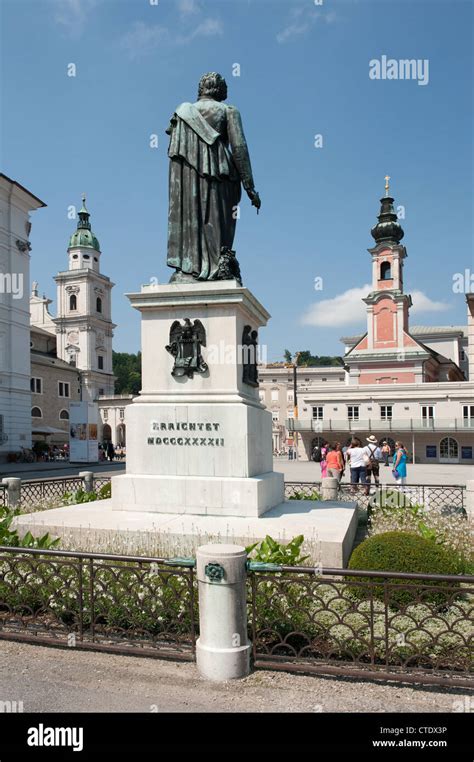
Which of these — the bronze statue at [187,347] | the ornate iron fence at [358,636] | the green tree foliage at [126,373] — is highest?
the green tree foliage at [126,373]

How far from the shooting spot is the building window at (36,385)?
2413 inches

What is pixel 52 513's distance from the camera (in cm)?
919

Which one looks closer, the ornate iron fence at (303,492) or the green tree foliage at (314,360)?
the ornate iron fence at (303,492)

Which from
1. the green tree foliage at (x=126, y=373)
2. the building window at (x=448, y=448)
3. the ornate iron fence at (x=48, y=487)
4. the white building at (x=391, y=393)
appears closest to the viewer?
the ornate iron fence at (x=48, y=487)

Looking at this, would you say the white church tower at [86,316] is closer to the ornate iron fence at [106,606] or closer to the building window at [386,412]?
the building window at [386,412]

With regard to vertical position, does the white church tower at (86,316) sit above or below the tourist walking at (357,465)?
above

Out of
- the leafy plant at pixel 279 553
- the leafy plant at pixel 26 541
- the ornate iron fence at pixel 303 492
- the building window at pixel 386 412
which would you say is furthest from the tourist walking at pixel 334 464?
the building window at pixel 386 412

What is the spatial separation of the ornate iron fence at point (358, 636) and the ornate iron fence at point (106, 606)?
28.1 inches

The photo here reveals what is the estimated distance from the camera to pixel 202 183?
9656 mm

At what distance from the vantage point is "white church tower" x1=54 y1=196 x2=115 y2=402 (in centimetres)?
8156

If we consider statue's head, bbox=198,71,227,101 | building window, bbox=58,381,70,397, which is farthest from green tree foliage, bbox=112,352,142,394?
statue's head, bbox=198,71,227,101

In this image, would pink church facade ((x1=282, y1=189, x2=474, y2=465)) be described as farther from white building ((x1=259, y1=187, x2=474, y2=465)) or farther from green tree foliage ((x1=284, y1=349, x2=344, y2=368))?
green tree foliage ((x1=284, y1=349, x2=344, y2=368))

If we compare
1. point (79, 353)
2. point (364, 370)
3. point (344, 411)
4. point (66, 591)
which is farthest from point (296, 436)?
point (66, 591)
